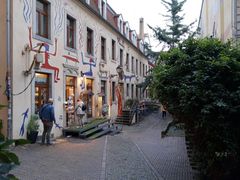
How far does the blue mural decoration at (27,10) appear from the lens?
12500 millimetres

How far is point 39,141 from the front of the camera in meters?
13.2

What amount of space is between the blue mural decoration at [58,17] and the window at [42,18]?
1.68 ft

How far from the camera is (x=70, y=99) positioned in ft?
53.6

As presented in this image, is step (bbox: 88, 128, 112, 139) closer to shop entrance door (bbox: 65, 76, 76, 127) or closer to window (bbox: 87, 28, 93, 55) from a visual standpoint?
shop entrance door (bbox: 65, 76, 76, 127)

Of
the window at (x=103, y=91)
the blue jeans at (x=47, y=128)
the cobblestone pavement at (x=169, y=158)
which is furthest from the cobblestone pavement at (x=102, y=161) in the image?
the window at (x=103, y=91)

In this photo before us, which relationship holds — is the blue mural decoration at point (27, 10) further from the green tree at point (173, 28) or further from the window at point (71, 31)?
the green tree at point (173, 28)

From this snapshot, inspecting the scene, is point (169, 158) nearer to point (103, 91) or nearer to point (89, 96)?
point (89, 96)

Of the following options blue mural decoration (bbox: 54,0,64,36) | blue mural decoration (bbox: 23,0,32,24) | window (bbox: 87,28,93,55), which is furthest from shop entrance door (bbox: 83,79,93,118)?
blue mural decoration (bbox: 23,0,32,24)

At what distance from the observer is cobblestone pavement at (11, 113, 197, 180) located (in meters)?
8.15

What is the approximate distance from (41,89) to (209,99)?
353 inches

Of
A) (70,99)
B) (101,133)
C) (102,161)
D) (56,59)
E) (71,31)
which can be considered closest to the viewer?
(102,161)

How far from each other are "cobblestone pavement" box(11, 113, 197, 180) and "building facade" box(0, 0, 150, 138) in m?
1.49

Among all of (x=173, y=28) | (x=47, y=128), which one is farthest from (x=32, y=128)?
(x=173, y=28)

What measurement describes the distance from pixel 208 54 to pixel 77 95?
10997mm
